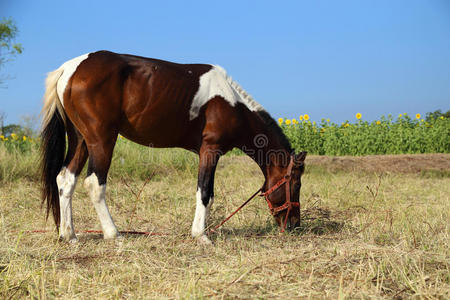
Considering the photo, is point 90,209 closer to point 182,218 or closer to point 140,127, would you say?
point 182,218

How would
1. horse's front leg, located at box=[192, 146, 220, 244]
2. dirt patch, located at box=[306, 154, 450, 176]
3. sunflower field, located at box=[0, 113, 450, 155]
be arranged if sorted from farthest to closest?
1. sunflower field, located at box=[0, 113, 450, 155]
2. dirt patch, located at box=[306, 154, 450, 176]
3. horse's front leg, located at box=[192, 146, 220, 244]

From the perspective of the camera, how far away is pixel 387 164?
939 centimetres

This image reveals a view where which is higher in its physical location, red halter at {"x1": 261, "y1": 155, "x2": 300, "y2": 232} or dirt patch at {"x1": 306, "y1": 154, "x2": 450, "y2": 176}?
dirt patch at {"x1": 306, "y1": 154, "x2": 450, "y2": 176}

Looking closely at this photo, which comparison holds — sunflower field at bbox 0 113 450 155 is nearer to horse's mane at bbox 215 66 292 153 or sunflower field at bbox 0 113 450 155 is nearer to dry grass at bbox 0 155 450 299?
dry grass at bbox 0 155 450 299

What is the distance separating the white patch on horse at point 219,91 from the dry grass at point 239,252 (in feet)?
3.73

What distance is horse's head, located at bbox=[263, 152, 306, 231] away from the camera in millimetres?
4234

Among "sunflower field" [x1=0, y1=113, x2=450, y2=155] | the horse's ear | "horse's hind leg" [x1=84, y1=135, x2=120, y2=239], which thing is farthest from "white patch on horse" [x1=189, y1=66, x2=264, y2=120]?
"sunflower field" [x1=0, y1=113, x2=450, y2=155]

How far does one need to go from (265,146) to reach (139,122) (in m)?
1.39

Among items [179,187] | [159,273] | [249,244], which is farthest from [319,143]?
[159,273]

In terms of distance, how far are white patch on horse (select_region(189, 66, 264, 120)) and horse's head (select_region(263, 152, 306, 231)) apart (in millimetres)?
723

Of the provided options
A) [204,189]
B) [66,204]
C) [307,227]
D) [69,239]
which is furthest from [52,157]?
[307,227]

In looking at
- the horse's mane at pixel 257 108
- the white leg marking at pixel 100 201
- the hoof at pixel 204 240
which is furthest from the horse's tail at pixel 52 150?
the horse's mane at pixel 257 108

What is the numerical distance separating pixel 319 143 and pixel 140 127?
948 cm

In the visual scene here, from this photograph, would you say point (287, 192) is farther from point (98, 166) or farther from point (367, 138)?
point (367, 138)
